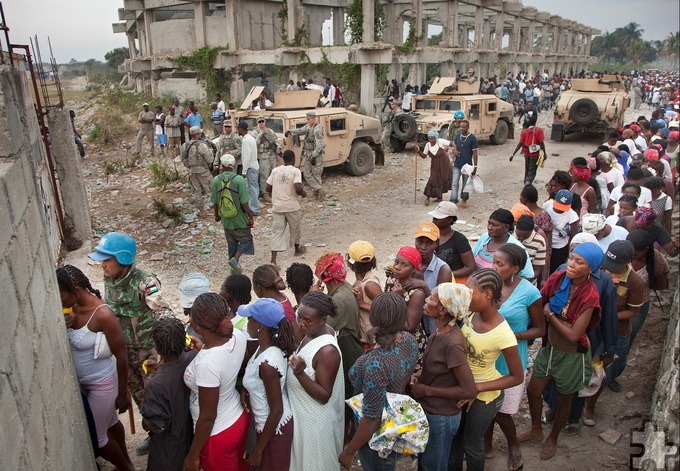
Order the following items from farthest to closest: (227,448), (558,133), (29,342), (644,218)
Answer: (558,133) → (644,218) → (227,448) → (29,342)

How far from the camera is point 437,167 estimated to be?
8.77 meters

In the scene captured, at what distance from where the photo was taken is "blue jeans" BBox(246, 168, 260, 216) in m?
8.51

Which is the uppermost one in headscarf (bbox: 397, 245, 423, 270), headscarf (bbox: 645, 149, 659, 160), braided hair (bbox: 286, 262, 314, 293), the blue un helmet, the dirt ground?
the blue un helmet

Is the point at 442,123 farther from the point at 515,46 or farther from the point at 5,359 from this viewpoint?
the point at 515,46

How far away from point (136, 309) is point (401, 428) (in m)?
1.73

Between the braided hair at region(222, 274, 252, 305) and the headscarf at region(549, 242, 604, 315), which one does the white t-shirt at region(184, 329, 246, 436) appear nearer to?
the braided hair at region(222, 274, 252, 305)

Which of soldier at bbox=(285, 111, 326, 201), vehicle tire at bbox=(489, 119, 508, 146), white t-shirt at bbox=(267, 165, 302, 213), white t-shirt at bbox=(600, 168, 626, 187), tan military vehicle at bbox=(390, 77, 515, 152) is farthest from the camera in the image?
vehicle tire at bbox=(489, 119, 508, 146)

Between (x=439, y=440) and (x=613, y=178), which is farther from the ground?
(x=613, y=178)

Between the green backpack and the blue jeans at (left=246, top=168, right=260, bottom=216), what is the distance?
2589 millimetres

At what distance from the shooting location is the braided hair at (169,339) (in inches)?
94.0

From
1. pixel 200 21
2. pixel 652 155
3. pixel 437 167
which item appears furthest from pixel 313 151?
pixel 200 21

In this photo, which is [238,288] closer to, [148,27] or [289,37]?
[289,37]

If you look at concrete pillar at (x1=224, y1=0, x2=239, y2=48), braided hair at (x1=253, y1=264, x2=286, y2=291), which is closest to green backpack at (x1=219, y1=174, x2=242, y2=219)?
braided hair at (x1=253, y1=264, x2=286, y2=291)

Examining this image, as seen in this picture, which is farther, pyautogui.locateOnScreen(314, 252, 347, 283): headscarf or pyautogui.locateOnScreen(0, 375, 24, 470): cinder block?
pyautogui.locateOnScreen(314, 252, 347, 283): headscarf
